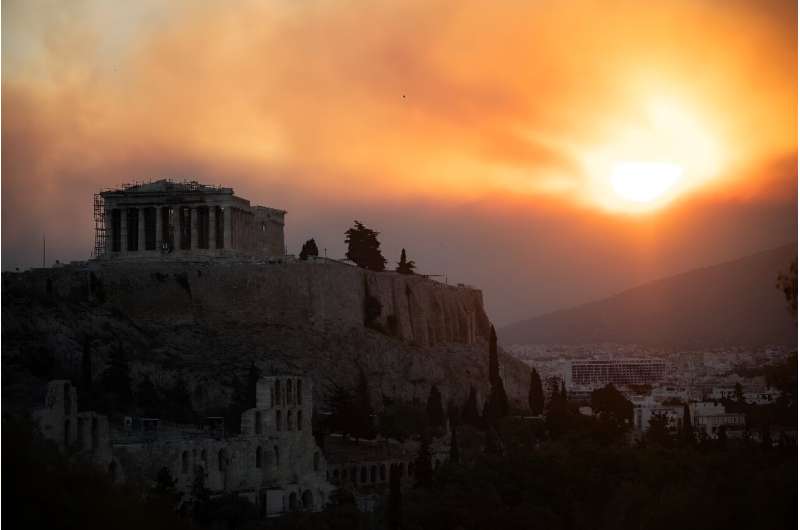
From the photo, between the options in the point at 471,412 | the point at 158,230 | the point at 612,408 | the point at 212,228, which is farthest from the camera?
the point at 212,228

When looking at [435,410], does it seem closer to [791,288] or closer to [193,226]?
[193,226]

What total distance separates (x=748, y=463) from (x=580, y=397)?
5143 centimetres

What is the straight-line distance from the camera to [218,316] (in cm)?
6106

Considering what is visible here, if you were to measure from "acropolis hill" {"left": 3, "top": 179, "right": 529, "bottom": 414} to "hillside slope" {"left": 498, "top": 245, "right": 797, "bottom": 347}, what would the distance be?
13.3 meters

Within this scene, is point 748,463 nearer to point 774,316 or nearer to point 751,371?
point 751,371

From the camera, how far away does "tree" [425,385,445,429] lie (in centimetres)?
6042

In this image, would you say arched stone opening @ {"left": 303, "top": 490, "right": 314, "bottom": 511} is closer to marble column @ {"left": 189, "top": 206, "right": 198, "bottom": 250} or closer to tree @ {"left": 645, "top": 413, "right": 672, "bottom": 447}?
tree @ {"left": 645, "top": 413, "right": 672, "bottom": 447}

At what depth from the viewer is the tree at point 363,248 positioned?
6919 cm

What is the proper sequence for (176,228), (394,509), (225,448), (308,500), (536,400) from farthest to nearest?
(536,400) < (176,228) < (308,500) < (225,448) < (394,509)

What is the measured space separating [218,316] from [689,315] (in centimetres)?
7756

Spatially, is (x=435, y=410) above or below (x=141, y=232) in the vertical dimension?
below

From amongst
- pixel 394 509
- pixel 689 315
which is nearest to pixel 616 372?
pixel 689 315

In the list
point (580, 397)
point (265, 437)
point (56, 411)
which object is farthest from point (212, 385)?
point (580, 397)

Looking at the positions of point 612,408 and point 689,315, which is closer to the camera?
point 612,408
